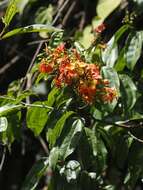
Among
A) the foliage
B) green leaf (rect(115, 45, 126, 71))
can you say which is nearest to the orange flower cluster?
the foliage

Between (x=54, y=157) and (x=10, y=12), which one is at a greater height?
(x=10, y=12)

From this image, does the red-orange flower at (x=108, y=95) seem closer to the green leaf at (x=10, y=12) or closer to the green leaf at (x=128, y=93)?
the green leaf at (x=128, y=93)

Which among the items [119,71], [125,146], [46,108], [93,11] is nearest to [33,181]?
[46,108]

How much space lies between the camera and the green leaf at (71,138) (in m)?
1.53

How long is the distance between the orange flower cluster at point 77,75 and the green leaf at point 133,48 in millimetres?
305

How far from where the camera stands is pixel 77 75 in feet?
4.72

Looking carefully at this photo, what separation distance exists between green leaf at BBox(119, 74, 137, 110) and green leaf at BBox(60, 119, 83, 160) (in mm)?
201

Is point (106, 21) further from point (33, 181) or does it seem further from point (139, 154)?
point (33, 181)

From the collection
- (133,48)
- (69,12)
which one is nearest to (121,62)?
(133,48)

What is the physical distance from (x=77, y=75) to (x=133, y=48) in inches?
17.1

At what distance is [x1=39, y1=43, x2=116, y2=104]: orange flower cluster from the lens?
143 cm

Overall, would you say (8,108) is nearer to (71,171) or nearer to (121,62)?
(71,171)

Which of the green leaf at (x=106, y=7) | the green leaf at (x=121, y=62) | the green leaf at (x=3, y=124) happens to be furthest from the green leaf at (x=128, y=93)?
the green leaf at (x=106, y=7)

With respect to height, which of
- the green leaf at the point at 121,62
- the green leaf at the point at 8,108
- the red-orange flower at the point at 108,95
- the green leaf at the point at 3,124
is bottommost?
the green leaf at the point at 121,62
